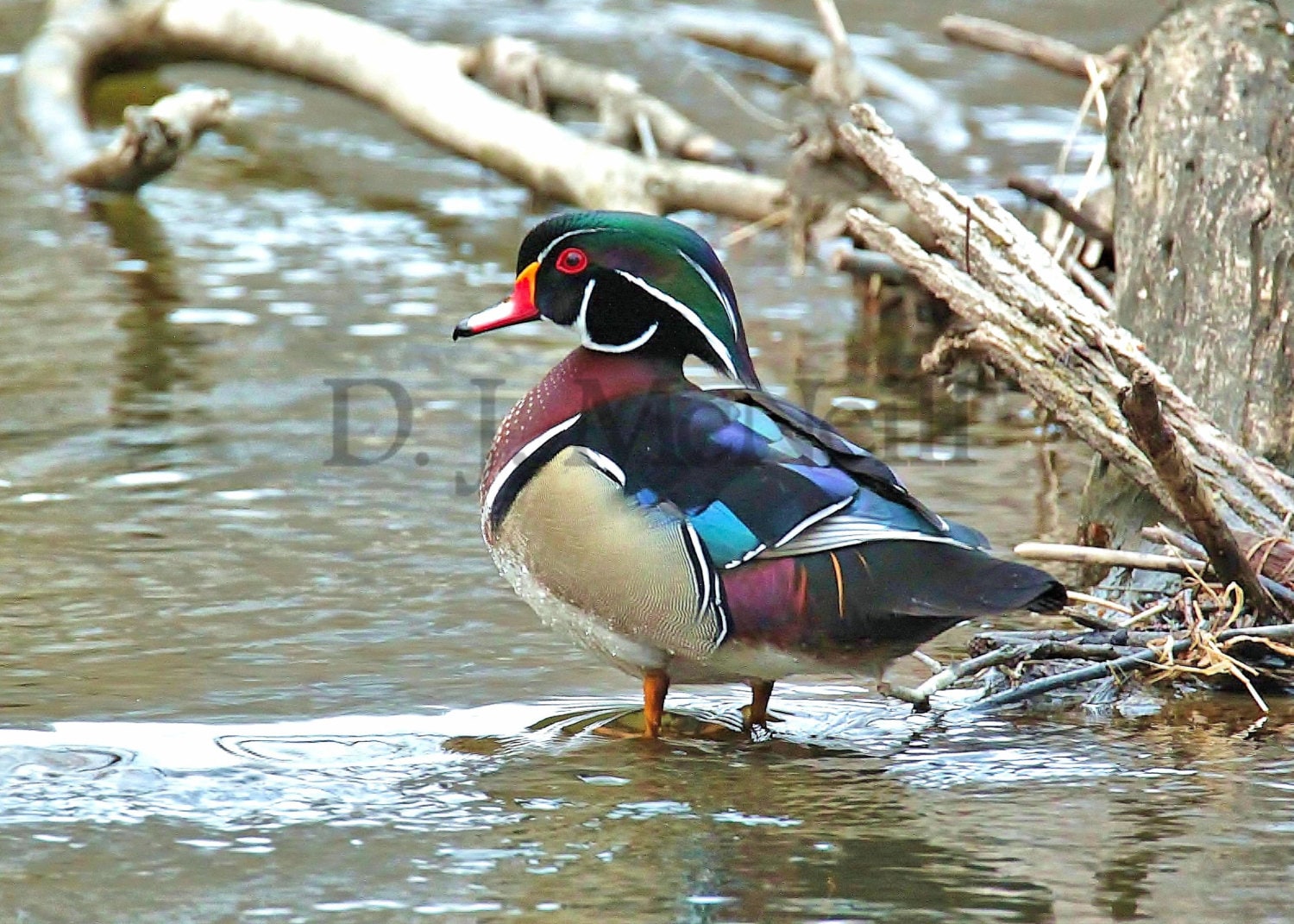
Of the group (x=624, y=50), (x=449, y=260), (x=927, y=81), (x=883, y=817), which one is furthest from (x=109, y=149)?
(x=883, y=817)

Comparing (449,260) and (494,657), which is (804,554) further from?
(449,260)

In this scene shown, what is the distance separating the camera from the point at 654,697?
13.3 feet

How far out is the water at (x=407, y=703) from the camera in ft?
10.8

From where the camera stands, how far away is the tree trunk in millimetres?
4941

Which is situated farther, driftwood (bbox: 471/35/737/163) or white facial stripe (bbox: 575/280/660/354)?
driftwood (bbox: 471/35/737/163)

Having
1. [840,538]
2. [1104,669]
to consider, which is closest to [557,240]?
[840,538]

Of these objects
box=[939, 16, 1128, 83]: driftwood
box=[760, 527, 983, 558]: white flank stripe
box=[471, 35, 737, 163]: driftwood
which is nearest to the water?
box=[760, 527, 983, 558]: white flank stripe

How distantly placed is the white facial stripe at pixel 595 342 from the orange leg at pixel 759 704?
0.75 m

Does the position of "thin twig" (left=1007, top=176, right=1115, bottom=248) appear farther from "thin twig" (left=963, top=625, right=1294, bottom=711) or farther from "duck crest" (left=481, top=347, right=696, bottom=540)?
"duck crest" (left=481, top=347, right=696, bottom=540)

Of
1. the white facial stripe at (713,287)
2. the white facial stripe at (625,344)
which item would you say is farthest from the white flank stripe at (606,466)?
the white facial stripe at (713,287)

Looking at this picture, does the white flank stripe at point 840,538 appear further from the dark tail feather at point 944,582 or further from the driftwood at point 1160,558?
the driftwood at point 1160,558

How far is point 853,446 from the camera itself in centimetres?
395

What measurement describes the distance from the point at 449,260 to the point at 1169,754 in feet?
17.5

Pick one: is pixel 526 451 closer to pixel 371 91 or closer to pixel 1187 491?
pixel 1187 491
